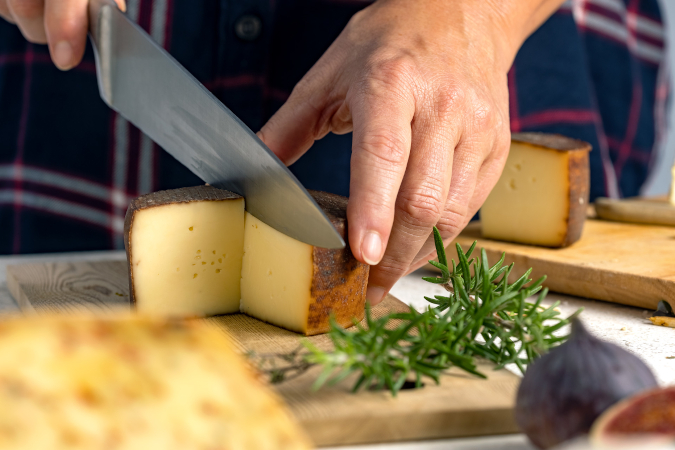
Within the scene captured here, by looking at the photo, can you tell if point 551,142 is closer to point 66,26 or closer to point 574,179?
point 574,179

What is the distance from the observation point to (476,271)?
147 cm

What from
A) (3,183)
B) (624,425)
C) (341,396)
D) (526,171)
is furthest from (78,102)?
(624,425)

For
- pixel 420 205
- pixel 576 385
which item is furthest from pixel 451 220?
pixel 576 385

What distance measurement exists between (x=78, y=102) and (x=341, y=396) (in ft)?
5.93

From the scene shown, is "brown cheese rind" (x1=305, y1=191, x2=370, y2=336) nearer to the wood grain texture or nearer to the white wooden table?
the white wooden table

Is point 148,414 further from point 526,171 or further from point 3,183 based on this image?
point 3,183

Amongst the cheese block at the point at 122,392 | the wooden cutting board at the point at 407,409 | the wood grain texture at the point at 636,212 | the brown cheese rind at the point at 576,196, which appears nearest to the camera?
the cheese block at the point at 122,392

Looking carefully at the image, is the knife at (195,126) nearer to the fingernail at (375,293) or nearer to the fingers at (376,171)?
the fingers at (376,171)

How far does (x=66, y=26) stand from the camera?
1.75m

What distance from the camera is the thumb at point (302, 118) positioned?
1845mm

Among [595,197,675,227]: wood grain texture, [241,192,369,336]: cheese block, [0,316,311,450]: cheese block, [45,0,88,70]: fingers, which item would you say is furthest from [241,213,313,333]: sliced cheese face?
[595,197,675,227]: wood grain texture

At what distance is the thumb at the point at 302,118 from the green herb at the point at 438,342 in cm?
65

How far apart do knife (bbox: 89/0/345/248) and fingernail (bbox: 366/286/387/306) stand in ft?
0.97

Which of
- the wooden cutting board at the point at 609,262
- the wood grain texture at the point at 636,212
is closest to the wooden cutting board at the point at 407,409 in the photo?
the wooden cutting board at the point at 609,262
